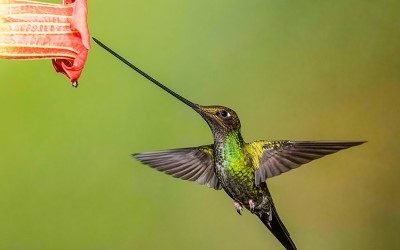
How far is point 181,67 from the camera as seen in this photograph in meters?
2.33

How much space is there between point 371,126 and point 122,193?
91 cm

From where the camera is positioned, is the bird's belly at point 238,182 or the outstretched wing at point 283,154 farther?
the bird's belly at point 238,182

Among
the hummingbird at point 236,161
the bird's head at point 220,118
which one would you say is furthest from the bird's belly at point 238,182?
the bird's head at point 220,118

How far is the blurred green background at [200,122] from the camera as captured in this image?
7.29ft

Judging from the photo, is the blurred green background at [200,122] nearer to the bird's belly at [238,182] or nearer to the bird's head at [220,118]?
the bird's belly at [238,182]

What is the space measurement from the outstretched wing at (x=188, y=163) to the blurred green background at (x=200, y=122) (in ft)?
2.15

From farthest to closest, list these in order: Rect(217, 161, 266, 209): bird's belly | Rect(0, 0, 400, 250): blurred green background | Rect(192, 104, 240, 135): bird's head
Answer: Rect(0, 0, 400, 250): blurred green background
Rect(217, 161, 266, 209): bird's belly
Rect(192, 104, 240, 135): bird's head

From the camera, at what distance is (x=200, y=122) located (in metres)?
2.29

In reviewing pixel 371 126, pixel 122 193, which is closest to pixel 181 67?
pixel 122 193

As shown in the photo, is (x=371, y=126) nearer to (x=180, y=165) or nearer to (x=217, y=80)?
(x=217, y=80)

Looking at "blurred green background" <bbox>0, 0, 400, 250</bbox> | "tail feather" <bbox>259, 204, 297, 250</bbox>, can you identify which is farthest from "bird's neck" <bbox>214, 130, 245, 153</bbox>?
"blurred green background" <bbox>0, 0, 400, 250</bbox>

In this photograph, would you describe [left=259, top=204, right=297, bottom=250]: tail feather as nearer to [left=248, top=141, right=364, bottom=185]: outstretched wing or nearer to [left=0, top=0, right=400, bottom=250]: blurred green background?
[left=248, top=141, right=364, bottom=185]: outstretched wing

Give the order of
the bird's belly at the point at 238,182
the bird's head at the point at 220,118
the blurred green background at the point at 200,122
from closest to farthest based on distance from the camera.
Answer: the bird's head at the point at 220,118
the bird's belly at the point at 238,182
the blurred green background at the point at 200,122

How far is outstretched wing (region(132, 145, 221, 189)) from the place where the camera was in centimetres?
145
